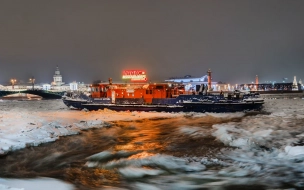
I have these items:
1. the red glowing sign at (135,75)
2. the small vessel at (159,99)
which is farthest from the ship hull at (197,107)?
the red glowing sign at (135,75)

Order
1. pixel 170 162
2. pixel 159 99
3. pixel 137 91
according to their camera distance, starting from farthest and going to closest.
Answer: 1. pixel 137 91
2. pixel 159 99
3. pixel 170 162

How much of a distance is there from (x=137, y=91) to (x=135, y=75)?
3.49 m

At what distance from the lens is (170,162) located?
12531 millimetres

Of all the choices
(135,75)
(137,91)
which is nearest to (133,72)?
(135,75)

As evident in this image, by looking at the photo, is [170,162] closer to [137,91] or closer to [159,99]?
[159,99]

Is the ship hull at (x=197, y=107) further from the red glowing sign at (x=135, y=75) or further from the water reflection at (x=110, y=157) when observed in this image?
the water reflection at (x=110, y=157)

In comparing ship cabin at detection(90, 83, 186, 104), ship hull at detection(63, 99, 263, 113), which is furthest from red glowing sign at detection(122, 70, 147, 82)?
ship hull at detection(63, 99, 263, 113)

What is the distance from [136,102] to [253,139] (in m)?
25.7

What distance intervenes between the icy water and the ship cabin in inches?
909

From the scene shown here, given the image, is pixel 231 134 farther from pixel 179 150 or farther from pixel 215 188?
pixel 215 188

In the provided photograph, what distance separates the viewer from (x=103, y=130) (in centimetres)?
2298

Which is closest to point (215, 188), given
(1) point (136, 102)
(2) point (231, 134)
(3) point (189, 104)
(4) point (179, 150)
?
(4) point (179, 150)

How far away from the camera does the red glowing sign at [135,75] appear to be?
45.6 metres

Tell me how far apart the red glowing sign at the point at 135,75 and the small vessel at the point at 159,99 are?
1.47 meters
